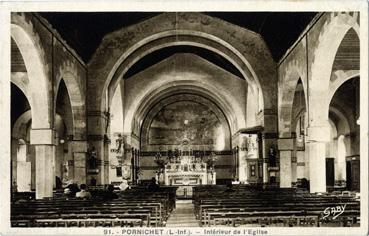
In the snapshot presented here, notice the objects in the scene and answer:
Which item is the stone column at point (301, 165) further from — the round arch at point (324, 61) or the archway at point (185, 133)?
the round arch at point (324, 61)

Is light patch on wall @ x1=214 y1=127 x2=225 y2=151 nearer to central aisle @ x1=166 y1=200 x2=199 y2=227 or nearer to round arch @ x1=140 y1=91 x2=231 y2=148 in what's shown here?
round arch @ x1=140 y1=91 x2=231 y2=148

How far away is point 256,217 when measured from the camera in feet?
34.9

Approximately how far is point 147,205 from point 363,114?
6.73 metres

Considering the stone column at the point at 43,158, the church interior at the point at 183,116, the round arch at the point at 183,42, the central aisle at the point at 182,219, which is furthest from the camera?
the round arch at the point at 183,42

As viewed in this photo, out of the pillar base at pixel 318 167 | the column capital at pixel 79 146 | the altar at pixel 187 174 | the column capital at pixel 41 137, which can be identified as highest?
the column capital at pixel 41 137

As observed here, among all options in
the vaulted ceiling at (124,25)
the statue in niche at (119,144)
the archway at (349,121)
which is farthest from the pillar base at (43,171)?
the archway at (349,121)

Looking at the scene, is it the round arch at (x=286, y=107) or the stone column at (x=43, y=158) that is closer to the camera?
the stone column at (x=43, y=158)

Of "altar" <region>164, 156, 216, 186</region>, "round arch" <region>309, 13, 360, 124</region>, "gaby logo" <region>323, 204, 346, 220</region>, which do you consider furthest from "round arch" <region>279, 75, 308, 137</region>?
"altar" <region>164, 156, 216, 186</region>

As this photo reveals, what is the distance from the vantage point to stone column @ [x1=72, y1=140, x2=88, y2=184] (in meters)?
22.2

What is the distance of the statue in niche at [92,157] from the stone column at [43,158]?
17.6ft

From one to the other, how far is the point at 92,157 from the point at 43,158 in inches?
226

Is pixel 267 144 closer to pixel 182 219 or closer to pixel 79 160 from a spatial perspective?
pixel 182 219

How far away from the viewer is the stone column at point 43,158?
16.9m

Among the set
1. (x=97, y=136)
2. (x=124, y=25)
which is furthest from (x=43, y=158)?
(x=124, y=25)
